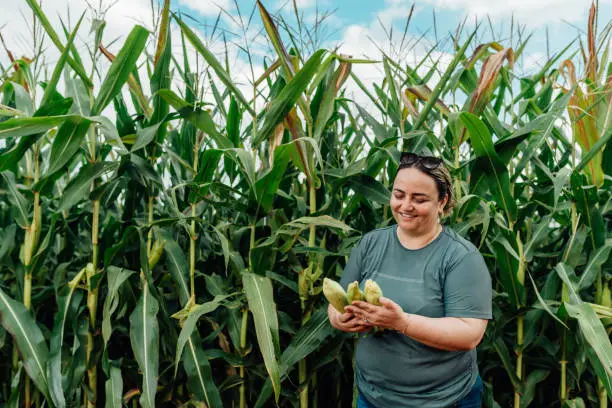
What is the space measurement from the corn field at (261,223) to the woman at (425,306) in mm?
262

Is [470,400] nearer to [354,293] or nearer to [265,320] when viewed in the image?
[354,293]

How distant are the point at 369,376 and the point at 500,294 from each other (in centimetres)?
84

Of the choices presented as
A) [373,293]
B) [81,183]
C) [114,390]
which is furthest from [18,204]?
[373,293]

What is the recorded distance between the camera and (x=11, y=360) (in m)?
2.65

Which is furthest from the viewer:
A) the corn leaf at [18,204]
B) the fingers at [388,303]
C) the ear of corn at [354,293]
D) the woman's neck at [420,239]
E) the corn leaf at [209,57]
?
the corn leaf at [18,204]

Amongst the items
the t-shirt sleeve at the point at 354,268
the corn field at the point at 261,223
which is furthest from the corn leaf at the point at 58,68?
the t-shirt sleeve at the point at 354,268

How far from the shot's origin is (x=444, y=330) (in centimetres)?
158

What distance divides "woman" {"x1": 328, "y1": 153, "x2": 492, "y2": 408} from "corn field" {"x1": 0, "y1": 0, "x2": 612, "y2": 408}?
262mm

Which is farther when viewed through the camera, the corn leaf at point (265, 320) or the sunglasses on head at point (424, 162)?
the corn leaf at point (265, 320)

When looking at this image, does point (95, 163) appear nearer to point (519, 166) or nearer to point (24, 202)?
point (24, 202)

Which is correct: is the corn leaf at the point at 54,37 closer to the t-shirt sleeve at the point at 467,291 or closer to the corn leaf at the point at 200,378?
the corn leaf at the point at 200,378

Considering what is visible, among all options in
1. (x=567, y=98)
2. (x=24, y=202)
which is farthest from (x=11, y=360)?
(x=567, y=98)

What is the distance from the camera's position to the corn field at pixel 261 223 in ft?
6.87

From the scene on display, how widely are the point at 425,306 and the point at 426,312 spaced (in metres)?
0.02
